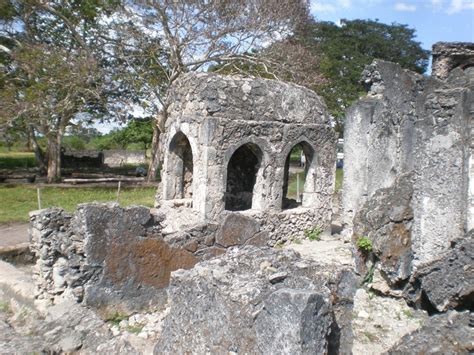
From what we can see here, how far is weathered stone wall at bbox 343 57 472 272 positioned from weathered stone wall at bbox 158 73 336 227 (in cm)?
168

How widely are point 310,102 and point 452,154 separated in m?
5.01

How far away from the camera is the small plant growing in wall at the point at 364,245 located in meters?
5.98

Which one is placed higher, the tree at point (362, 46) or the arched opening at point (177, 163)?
the tree at point (362, 46)

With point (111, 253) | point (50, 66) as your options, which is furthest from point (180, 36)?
point (111, 253)

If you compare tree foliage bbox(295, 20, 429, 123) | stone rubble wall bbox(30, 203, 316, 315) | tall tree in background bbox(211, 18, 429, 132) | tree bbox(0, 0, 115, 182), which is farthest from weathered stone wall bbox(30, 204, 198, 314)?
tree foliage bbox(295, 20, 429, 123)

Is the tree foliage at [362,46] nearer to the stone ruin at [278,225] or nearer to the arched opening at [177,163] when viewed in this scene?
the stone ruin at [278,225]

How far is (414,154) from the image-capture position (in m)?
5.53

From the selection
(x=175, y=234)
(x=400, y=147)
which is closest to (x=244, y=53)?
(x=400, y=147)

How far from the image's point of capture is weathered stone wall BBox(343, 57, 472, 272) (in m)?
5.03

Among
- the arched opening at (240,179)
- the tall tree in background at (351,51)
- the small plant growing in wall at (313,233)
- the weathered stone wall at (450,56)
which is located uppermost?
the tall tree in background at (351,51)

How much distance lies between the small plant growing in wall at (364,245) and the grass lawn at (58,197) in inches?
334

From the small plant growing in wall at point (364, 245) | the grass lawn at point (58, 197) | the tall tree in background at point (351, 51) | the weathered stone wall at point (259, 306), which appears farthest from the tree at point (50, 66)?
the weathered stone wall at point (259, 306)

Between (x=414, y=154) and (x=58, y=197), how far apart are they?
40.2 feet

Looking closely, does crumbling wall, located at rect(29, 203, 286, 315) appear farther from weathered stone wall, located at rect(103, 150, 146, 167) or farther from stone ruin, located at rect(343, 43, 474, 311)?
weathered stone wall, located at rect(103, 150, 146, 167)
